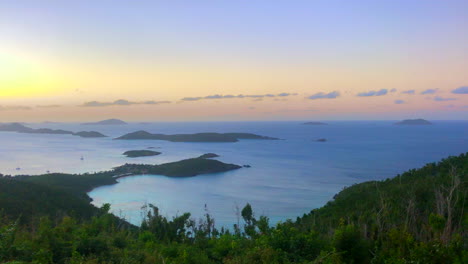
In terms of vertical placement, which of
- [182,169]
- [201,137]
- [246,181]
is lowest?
[246,181]

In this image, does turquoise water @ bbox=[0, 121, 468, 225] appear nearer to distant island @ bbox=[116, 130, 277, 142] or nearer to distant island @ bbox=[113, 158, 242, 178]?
distant island @ bbox=[113, 158, 242, 178]

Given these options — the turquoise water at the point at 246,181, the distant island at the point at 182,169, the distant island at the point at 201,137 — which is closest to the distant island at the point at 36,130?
the distant island at the point at 201,137

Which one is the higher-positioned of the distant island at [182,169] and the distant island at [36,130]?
the distant island at [36,130]

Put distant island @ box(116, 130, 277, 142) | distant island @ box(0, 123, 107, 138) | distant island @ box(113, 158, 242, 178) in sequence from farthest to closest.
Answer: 1. distant island @ box(0, 123, 107, 138)
2. distant island @ box(116, 130, 277, 142)
3. distant island @ box(113, 158, 242, 178)

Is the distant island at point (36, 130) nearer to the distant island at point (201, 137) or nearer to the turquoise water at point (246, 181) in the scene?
the distant island at point (201, 137)

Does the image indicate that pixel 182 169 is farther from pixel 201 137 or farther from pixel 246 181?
pixel 201 137

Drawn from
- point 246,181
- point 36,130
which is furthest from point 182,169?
point 36,130

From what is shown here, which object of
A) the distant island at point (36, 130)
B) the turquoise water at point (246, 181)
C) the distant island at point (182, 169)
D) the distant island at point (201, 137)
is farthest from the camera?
the distant island at point (36, 130)

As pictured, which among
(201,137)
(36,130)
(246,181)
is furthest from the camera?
(36,130)

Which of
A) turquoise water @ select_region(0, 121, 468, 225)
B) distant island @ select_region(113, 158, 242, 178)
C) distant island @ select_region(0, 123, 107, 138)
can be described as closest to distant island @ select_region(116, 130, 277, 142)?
distant island @ select_region(0, 123, 107, 138)

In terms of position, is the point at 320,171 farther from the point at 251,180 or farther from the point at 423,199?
the point at 423,199

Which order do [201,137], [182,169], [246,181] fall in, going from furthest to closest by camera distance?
[201,137] < [182,169] < [246,181]

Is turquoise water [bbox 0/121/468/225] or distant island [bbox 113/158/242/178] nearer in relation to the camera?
turquoise water [bbox 0/121/468/225]
